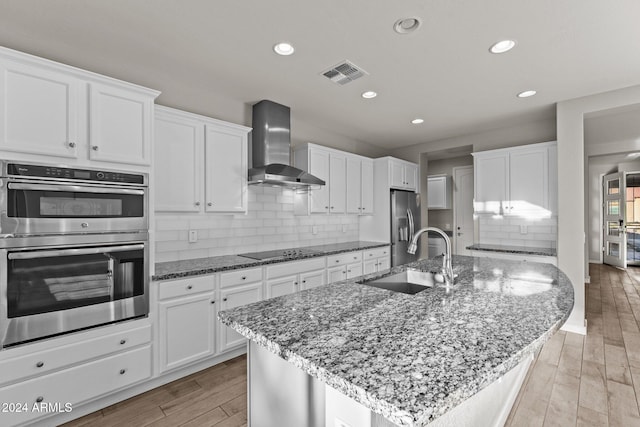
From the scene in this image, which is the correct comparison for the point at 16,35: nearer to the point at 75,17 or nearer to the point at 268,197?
the point at 75,17

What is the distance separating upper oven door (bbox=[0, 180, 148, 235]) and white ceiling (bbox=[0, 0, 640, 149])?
1.13m

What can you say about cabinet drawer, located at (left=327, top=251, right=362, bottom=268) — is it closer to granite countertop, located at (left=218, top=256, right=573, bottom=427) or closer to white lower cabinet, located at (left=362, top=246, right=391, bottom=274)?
white lower cabinet, located at (left=362, top=246, right=391, bottom=274)

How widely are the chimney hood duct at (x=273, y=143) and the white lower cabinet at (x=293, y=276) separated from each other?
36.0 inches

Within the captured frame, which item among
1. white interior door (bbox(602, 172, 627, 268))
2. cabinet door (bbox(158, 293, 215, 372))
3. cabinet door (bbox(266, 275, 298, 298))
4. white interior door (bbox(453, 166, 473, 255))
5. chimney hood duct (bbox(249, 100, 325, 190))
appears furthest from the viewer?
white interior door (bbox(602, 172, 627, 268))

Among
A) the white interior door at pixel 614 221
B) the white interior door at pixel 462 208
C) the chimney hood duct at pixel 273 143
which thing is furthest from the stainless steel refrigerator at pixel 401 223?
the white interior door at pixel 614 221

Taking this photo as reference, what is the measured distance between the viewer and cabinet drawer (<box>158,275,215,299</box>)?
2342 mm

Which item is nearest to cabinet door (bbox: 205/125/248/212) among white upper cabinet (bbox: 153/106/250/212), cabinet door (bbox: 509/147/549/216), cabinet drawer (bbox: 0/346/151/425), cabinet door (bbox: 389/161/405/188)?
white upper cabinet (bbox: 153/106/250/212)

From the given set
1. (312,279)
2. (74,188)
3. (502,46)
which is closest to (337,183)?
(312,279)

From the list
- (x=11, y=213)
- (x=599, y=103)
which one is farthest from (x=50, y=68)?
(x=599, y=103)

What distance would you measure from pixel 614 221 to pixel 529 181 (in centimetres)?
524

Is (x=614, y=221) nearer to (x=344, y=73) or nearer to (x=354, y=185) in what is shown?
(x=354, y=185)

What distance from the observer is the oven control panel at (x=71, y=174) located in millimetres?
1776

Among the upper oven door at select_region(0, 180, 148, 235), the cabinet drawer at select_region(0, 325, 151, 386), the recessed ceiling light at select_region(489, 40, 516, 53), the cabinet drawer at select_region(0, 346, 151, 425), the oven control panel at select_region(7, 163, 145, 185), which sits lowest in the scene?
the cabinet drawer at select_region(0, 346, 151, 425)

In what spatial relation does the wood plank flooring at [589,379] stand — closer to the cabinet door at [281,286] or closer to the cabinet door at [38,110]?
the cabinet door at [281,286]
